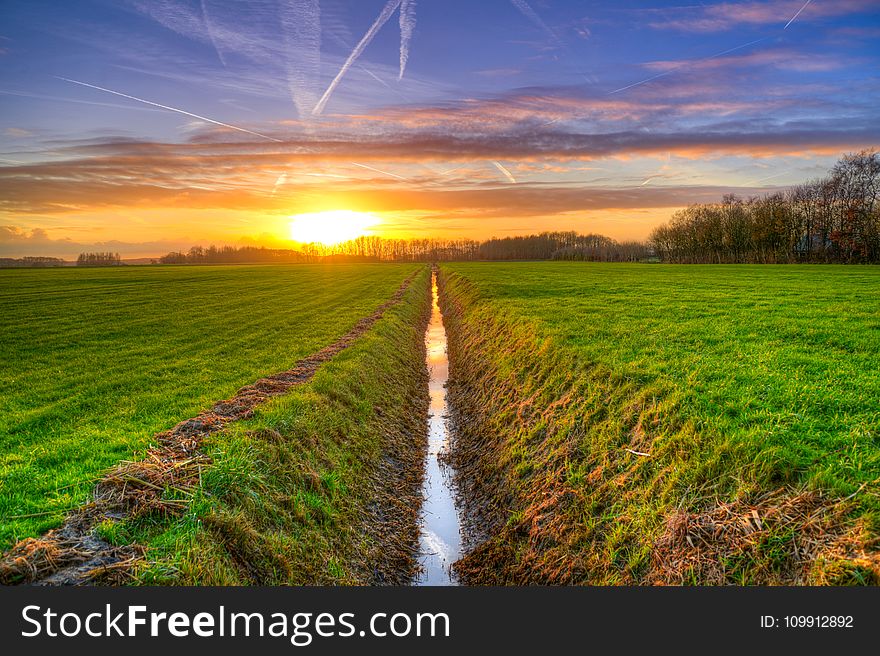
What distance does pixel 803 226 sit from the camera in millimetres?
98000

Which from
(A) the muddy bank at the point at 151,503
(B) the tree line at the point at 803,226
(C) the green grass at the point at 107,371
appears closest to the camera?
(A) the muddy bank at the point at 151,503

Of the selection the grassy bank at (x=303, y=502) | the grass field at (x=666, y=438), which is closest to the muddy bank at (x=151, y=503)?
the grassy bank at (x=303, y=502)

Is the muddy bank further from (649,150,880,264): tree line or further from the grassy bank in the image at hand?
(649,150,880,264): tree line

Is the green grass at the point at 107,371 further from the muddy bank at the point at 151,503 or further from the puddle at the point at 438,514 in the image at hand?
the puddle at the point at 438,514

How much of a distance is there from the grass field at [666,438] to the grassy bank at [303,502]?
1872 mm

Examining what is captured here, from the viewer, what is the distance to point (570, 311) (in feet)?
72.5

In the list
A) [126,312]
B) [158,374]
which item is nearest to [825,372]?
[158,374]

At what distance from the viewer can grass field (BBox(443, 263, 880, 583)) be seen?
6383 mm

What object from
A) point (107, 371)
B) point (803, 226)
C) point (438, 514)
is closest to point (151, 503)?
point (438, 514)

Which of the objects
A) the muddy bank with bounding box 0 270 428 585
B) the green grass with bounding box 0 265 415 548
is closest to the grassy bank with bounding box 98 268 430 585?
the muddy bank with bounding box 0 270 428 585

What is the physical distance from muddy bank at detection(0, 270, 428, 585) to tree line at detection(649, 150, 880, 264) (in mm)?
105013

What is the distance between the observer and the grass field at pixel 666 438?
20.9 feet

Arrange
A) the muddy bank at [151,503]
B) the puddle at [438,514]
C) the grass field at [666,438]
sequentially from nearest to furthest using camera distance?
the muddy bank at [151,503]
the grass field at [666,438]
the puddle at [438,514]

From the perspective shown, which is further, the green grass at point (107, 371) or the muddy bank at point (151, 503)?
the green grass at point (107, 371)
